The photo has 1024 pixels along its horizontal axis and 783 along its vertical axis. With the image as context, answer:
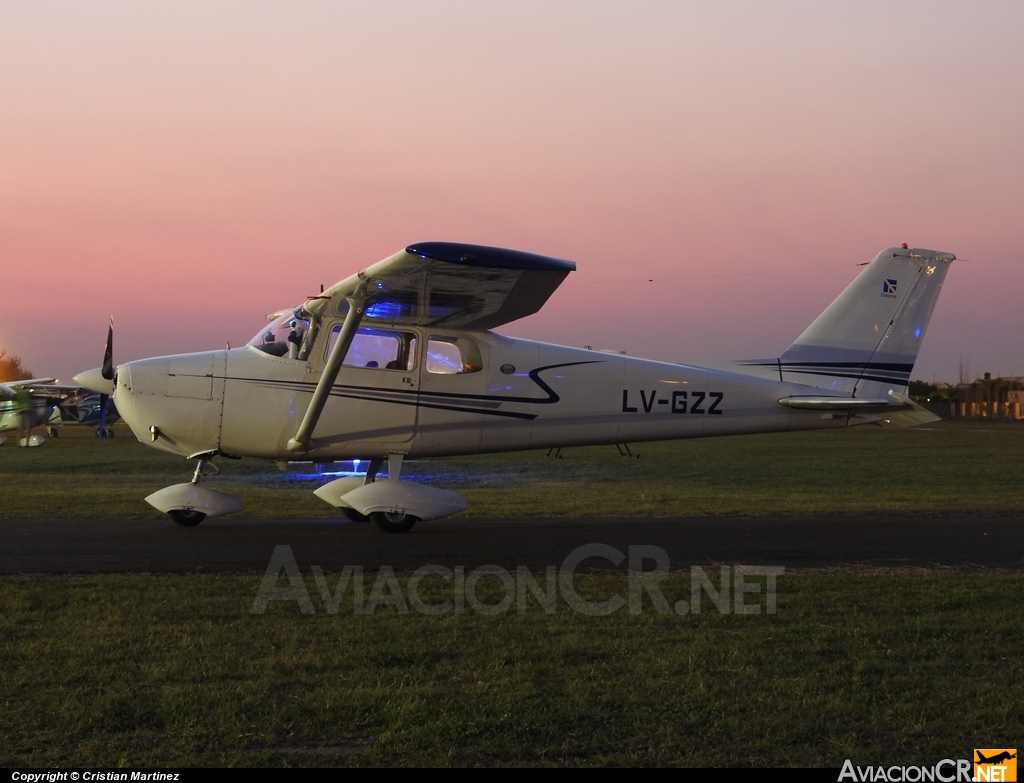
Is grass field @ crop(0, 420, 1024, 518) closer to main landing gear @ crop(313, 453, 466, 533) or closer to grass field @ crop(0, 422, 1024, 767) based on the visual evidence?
main landing gear @ crop(313, 453, 466, 533)

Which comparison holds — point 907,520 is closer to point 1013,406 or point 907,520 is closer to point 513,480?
point 513,480

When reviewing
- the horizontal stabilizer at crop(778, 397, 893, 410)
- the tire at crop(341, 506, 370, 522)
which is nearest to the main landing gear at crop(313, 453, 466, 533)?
the tire at crop(341, 506, 370, 522)

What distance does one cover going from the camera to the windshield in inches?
452

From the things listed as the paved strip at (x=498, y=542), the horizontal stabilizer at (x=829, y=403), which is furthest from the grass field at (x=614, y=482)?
the horizontal stabilizer at (x=829, y=403)

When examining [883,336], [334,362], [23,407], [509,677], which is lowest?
[23,407]

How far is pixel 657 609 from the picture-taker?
21.1 ft

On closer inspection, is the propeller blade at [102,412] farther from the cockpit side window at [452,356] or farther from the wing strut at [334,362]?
the cockpit side window at [452,356]

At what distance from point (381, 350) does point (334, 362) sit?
99 cm

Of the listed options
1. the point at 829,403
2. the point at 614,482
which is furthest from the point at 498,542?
the point at 614,482

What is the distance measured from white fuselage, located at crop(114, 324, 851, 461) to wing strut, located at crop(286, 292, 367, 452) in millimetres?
348

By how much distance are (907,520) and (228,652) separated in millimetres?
9615

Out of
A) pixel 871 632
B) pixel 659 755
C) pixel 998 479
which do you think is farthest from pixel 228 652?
pixel 998 479

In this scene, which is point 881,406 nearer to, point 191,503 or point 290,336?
point 290,336

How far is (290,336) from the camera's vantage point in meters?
11.6
